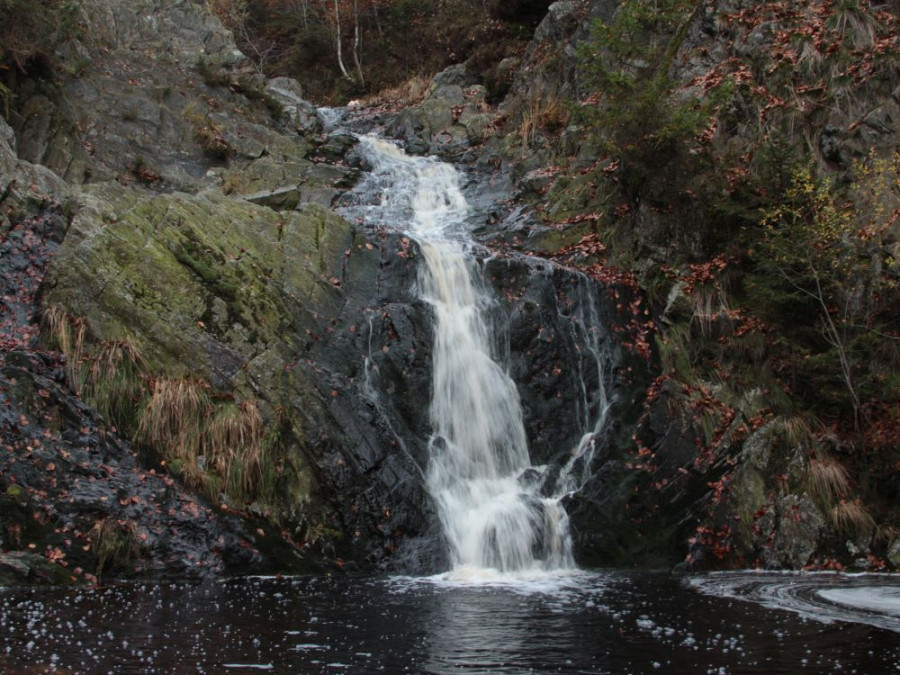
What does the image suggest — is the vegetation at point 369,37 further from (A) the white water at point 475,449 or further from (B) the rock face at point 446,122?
(A) the white water at point 475,449

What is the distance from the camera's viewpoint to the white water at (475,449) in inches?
368

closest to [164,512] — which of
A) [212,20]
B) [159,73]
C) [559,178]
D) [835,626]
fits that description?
[835,626]

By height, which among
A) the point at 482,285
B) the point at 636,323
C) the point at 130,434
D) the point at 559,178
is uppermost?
the point at 559,178

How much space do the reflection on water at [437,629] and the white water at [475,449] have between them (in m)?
1.19

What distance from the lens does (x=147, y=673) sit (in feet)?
15.5

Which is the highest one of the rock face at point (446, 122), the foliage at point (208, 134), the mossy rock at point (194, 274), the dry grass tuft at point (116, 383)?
the rock face at point (446, 122)

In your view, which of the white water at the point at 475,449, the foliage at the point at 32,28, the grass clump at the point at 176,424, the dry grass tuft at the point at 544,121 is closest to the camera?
the grass clump at the point at 176,424

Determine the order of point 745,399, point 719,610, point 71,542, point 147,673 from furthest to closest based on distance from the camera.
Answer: point 745,399
point 71,542
point 719,610
point 147,673

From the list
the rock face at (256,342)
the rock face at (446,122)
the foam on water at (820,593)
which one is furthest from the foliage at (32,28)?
the foam on water at (820,593)

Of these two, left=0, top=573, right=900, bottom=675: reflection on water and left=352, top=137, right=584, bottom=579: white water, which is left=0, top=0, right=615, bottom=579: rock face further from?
left=0, top=573, right=900, bottom=675: reflection on water

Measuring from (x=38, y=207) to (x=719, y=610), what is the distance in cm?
1087

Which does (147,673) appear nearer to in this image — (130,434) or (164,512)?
(164,512)

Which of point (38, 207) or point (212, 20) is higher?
point (212, 20)

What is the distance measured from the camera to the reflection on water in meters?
5.09
